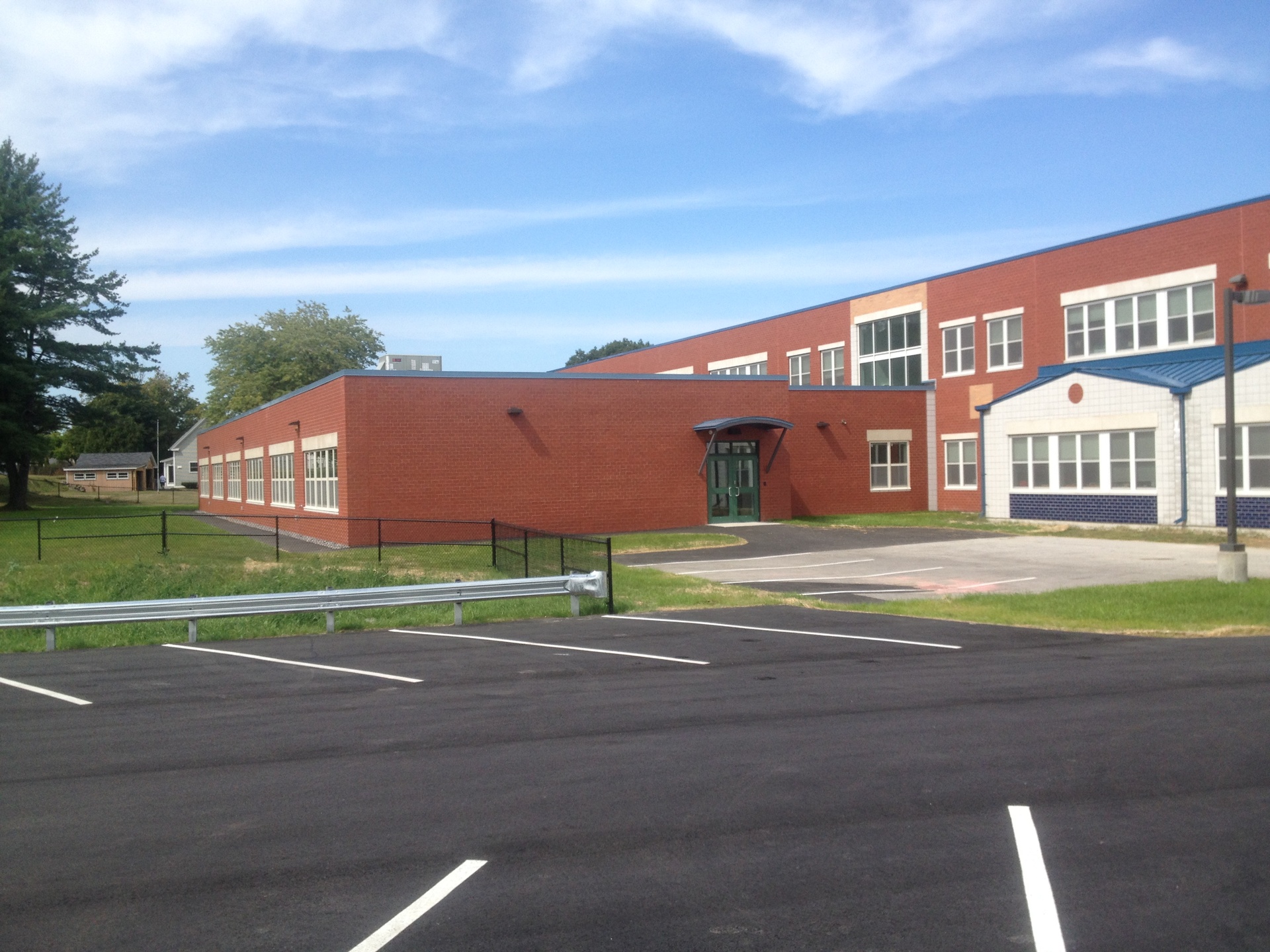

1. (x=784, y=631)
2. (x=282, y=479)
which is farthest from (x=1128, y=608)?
(x=282, y=479)

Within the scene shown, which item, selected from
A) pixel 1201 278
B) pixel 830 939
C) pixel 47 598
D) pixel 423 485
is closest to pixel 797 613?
pixel 830 939

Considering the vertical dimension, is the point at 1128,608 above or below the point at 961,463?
below

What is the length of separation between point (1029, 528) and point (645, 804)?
98.4 feet

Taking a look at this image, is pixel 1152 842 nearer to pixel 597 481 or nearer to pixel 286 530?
pixel 597 481

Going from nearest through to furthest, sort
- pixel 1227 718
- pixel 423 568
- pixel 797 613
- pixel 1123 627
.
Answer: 1. pixel 1227 718
2. pixel 1123 627
3. pixel 797 613
4. pixel 423 568

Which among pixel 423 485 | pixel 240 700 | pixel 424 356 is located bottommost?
pixel 240 700

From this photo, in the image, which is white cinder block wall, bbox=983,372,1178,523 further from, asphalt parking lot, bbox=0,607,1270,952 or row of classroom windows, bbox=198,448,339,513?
row of classroom windows, bbox=198,448,339,513

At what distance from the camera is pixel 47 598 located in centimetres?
1845

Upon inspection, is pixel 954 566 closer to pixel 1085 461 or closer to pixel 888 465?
pixel 1085 461

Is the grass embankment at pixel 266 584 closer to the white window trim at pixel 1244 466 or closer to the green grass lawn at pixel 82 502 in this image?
the white window trim at pixel 1244 466

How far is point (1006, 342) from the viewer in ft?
131

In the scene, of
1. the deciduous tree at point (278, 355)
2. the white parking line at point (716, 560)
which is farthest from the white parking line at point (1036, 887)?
the deciduous tree at point (278, 355)

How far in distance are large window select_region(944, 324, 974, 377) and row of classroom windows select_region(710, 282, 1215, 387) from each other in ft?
0.09

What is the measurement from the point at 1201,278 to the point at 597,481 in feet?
65.1
